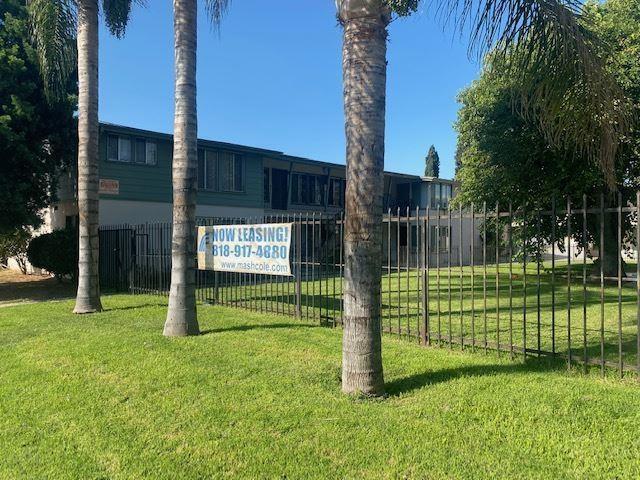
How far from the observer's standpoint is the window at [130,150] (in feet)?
59.0

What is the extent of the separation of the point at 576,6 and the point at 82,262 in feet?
31.2

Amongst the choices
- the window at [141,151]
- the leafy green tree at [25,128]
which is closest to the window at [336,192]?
the window at [141,151]

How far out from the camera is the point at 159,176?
19.4 m

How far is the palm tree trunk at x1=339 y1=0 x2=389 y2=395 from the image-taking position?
4809mm

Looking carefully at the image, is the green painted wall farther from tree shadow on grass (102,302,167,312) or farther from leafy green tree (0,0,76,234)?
tree shadow on grass (102,302,167,312)

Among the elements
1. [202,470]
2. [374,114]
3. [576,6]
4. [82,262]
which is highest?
[576,6]

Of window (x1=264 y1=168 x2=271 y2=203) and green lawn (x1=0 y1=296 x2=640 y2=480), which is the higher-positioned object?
window (x1=264 y1=168 x2=271 y2=203)

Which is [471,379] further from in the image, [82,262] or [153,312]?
[82,262]

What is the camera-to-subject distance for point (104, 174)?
1773 cm

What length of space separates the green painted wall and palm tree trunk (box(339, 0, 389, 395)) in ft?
48.0

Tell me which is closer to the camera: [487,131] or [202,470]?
[202,470]

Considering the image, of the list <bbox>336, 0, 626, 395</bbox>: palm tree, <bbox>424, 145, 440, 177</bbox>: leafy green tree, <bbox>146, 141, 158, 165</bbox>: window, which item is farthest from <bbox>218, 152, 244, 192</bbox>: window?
<bbox>424, 145, 440, 177</bbox>: leafy green tree

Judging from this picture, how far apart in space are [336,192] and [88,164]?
18720mm

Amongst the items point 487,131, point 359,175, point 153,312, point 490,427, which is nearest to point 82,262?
point 153,312
